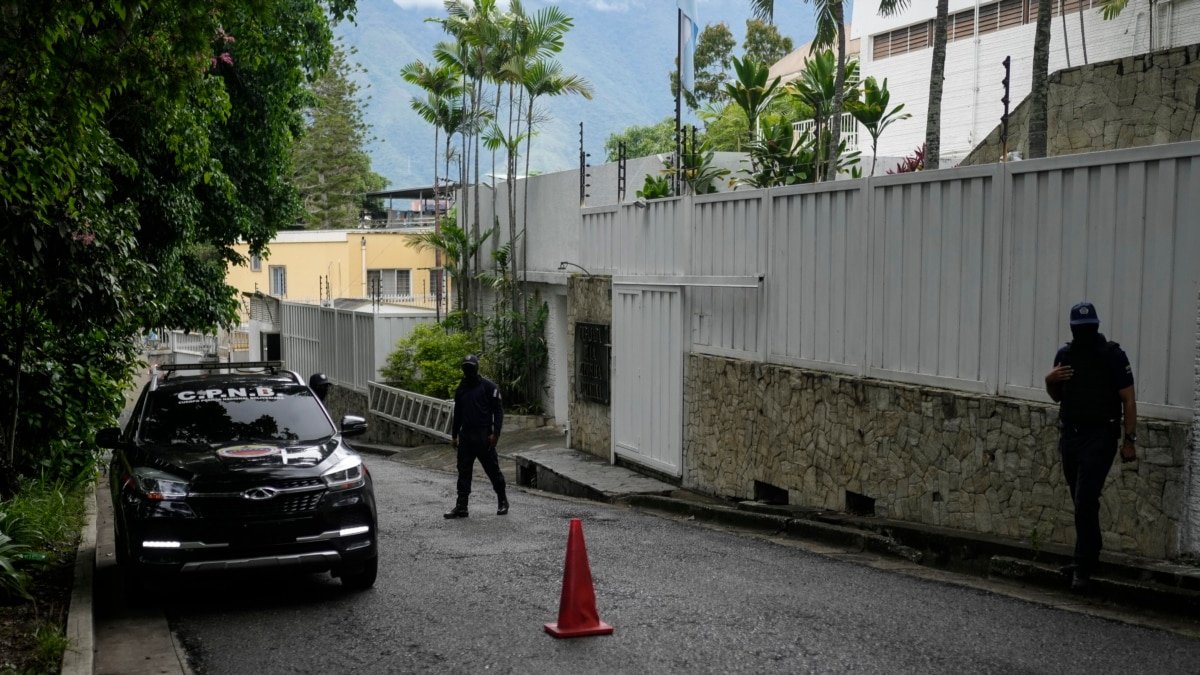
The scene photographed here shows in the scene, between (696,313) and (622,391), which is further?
(622,391)

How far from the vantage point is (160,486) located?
850 cm

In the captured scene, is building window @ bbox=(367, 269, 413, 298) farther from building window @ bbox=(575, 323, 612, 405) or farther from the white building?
building window @ bbox=(575, 323, 612, 405)

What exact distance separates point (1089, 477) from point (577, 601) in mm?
3614

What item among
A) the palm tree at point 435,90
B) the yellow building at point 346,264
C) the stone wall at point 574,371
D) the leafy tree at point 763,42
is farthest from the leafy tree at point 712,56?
the stone wall at point 574,371

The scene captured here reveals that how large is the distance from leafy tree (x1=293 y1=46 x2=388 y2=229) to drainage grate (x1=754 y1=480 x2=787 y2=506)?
6076 cm

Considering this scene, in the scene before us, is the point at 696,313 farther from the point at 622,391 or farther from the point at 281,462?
the point at 281,462

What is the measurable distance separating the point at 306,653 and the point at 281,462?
1.82m

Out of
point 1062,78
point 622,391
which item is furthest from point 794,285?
point 1062,78

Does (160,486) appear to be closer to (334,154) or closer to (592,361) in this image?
(592,361)

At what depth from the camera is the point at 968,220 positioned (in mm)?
10359

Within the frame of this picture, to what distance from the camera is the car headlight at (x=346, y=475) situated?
889 cm

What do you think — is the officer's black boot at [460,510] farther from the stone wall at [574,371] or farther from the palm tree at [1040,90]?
the palm tree at [1040,90]

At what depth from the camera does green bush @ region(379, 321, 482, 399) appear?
90.8ft

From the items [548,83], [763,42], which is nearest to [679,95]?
[548,83]
